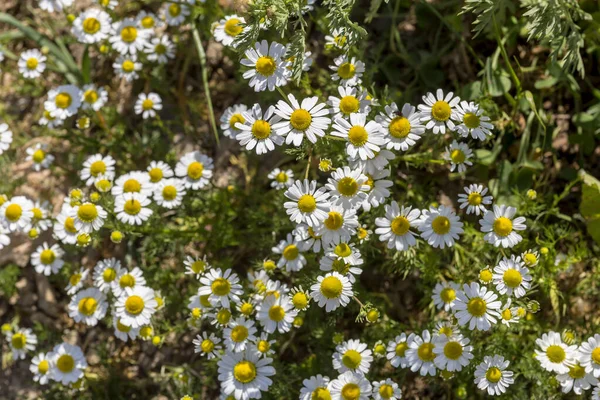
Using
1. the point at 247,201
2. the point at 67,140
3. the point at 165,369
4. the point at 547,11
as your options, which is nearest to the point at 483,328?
the point at 547,11

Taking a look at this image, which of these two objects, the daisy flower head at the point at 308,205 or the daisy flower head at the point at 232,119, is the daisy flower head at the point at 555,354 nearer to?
the daisy flower head at the point at 308,205

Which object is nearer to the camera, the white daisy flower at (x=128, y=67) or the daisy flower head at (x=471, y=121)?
the daisy flower head at (x=471, y=121)

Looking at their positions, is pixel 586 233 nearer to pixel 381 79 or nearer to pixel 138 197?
pixel 381 79

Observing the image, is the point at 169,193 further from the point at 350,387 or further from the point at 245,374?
the point at 350,387

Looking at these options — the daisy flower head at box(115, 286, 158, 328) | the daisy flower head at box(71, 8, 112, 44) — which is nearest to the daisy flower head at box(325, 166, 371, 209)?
the daisy flower head at box(115, 286, 158, 328)

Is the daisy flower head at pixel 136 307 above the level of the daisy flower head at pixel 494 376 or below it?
above

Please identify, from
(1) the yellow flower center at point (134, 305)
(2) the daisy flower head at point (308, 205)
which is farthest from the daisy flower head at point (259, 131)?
(1) the yellow flower center at point (134, 305)
